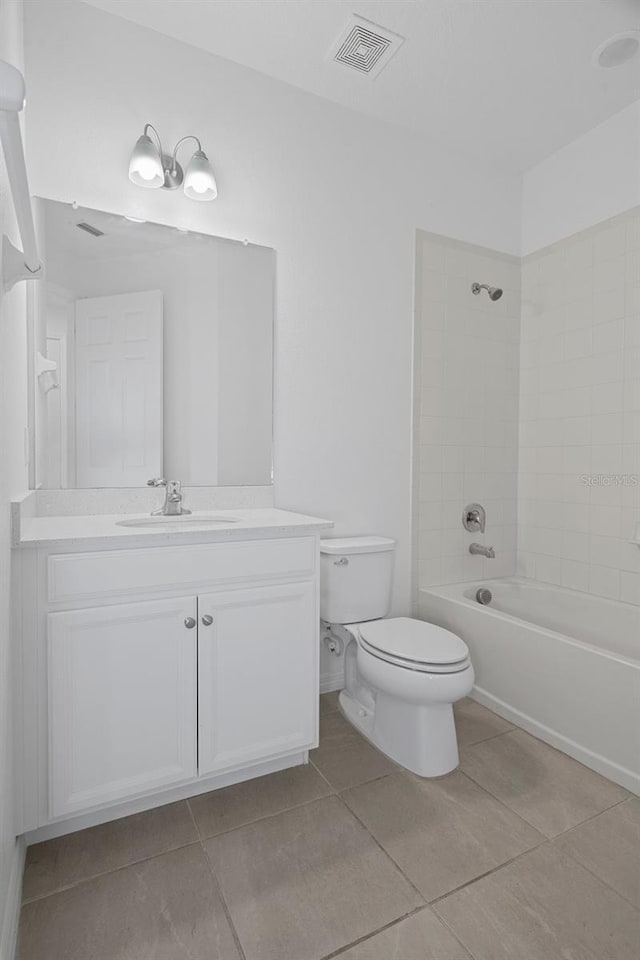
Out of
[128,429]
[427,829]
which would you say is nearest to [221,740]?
[427,829]

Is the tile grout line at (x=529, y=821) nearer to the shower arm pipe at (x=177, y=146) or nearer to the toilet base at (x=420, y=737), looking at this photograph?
the toilet base at (x=420, y=737)

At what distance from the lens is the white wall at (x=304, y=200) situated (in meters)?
1.80

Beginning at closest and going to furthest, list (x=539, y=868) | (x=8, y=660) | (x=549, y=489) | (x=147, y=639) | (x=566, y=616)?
1. (x=8, y=660)
2. (x=539, y=868)
3. (x=147, y=639)
4. (x=566, y=616)
5. (x=549, y=489)

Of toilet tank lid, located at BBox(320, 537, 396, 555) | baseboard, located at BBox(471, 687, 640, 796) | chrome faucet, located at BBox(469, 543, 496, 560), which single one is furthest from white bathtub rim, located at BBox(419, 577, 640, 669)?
toilet tank lid, located at BBox(320, 537, 396, 555)

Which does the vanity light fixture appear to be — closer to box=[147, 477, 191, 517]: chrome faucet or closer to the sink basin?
box=[147, 477, 191, 517]: chrome faucet

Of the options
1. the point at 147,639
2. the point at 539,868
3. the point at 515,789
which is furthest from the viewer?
the point at 515,789

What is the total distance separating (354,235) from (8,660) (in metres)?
2.09

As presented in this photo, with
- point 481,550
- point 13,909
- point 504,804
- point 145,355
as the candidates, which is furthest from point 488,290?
point 13,909

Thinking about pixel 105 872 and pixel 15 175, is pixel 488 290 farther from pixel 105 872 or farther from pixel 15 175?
pixel 105 872

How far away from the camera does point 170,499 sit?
6.27 feet

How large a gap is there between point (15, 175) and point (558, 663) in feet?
6.92

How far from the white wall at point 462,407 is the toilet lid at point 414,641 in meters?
0.55

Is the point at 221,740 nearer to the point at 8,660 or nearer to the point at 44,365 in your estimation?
the point at 8,660

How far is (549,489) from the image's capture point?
2.69 metres
